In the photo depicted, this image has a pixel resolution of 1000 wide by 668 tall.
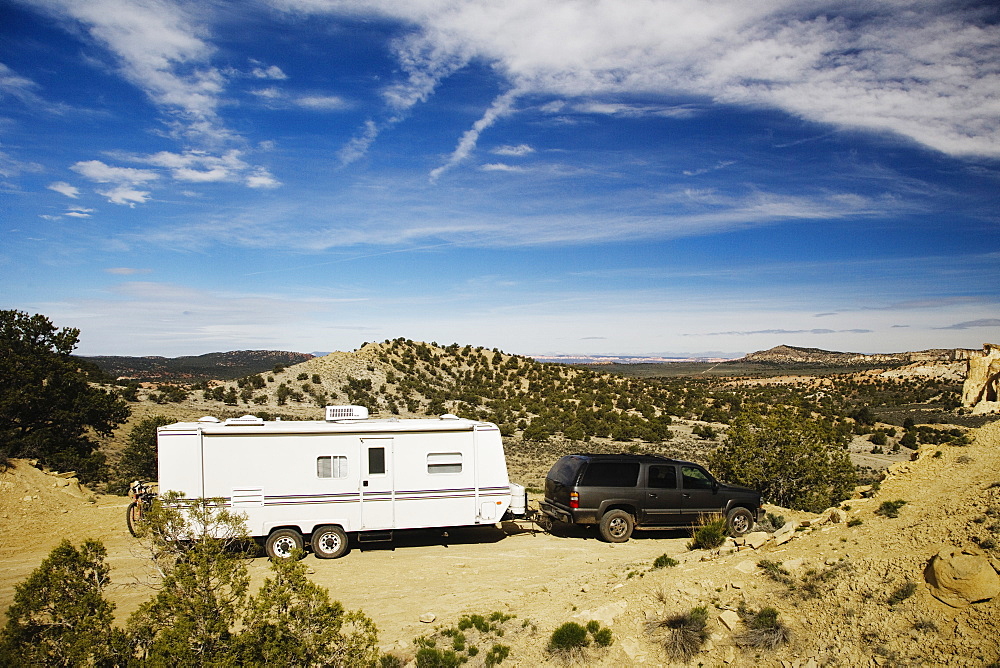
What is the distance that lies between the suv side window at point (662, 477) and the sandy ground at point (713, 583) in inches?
49.7

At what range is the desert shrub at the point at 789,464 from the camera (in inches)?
622

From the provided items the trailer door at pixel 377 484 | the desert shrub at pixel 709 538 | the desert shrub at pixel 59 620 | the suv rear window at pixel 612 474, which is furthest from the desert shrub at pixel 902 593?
the trailer door at pixel 377 484

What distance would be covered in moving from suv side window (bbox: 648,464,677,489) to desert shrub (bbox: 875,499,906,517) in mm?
4166

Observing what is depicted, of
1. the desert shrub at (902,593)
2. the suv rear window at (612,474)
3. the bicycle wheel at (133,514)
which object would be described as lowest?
the bicycle wheel at (133,514)

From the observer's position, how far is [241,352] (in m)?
124

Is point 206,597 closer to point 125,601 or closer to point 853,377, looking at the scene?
point 125,601

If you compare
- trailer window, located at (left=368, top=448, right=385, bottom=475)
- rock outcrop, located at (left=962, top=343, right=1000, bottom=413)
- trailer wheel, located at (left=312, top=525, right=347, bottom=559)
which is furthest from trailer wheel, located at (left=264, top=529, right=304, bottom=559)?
rock outcrop, located at (left=962, top=343, right=1000, bottom=413)

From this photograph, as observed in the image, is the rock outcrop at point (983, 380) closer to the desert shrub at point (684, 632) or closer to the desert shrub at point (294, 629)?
the desert shrub at point (684, 632)

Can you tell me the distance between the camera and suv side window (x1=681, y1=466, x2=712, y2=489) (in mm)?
12828

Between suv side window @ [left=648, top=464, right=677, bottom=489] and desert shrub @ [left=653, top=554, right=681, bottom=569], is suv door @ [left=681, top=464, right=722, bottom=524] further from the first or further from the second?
desert shrub @ [left=653, top=554, right=681, bottom=569]

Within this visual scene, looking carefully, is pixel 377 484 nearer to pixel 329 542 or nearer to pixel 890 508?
pixel 329 542

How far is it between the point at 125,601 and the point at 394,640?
16.2ft

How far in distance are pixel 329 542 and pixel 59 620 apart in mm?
7026

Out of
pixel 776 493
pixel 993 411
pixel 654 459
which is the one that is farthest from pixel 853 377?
pixel 654 459
